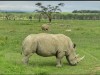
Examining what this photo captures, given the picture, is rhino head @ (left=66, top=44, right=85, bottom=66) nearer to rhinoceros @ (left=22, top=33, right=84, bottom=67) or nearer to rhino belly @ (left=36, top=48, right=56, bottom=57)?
rhinoceros @ (left=22, top=33, right=84, bottom=67)

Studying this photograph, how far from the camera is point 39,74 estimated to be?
13.6 metres

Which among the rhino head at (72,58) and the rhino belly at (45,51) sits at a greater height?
the rhino belly at (45,51)

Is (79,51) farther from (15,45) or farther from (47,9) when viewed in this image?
(47,9)

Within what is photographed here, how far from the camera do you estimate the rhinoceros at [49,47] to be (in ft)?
53.0

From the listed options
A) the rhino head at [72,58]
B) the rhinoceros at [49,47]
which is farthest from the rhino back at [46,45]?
the rhino head at [72,58]

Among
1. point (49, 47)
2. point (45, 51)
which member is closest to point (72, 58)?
point (49, 47)

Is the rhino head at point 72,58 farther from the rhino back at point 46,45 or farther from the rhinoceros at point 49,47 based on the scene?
the rhino back at point 46,45

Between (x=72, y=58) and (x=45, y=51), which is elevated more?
(x=45, y=51)

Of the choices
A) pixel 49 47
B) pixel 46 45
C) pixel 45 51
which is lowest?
pixel 45 51

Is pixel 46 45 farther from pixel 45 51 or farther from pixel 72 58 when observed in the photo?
pixel 72 58

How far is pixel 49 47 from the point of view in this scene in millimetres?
16406

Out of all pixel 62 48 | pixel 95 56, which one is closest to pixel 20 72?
pixel 62 48

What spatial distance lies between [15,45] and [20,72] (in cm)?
1159

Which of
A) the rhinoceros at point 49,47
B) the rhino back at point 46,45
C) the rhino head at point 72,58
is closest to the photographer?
the rhinoceros at point 49,47
